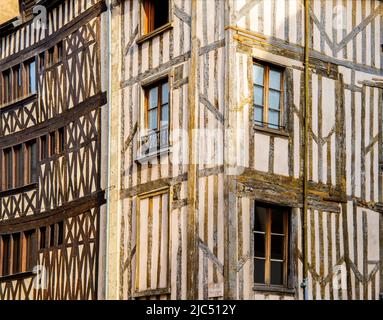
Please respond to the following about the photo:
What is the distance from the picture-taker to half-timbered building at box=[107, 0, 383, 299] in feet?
57.5

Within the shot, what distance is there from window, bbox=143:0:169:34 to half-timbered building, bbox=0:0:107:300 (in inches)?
61.8

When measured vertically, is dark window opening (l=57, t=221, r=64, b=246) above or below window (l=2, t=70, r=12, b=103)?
below

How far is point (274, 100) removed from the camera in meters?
18.4

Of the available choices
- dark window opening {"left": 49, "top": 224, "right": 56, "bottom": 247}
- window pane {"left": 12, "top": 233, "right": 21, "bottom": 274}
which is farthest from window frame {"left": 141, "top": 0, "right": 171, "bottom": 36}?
window pane {"left": 12, "top": 233, "right": 21, "bottom": 274}

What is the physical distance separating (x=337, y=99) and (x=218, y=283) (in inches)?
174

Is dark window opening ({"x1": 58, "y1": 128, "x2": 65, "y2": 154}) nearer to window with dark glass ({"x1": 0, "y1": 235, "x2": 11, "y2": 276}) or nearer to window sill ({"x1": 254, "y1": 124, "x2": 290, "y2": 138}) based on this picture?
window with dark glass ({"x1": 0, "y1": 235, "x2": 11, "y2": 276})

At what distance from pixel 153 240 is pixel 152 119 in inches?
88.9

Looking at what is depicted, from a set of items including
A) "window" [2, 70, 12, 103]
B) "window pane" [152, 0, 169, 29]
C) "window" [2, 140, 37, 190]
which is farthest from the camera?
"window" [2, 70, 12, 103]

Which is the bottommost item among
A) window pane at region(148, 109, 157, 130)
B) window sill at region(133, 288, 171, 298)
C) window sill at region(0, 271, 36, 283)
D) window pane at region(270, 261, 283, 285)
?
window sill at region(133, 288, 171, 298)

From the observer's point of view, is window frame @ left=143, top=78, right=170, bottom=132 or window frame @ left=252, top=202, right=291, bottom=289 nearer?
window frame @ left=252, top=202, right=291, bottom=289

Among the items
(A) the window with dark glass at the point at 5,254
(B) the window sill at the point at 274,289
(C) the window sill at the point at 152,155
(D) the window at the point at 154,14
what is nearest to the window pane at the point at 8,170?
(A) the window with dark glass at the point at 5,254

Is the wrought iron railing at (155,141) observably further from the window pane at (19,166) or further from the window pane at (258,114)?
the window pane at (19,166)

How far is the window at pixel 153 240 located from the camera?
60.4 ft

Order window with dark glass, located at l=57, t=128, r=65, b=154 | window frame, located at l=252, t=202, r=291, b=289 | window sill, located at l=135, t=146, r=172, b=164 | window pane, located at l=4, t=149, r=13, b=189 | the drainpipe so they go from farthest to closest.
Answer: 1. window pane, located at l=4, t=149, r=13, b=189
2. window with dark glass, located at l=57, t=128, r=65, b=154
3. window sill, located at l=135, t=146, r=172, b=164
4. the drainpipe
5. window frame, located at l=252, t=202, r=291, b=289
